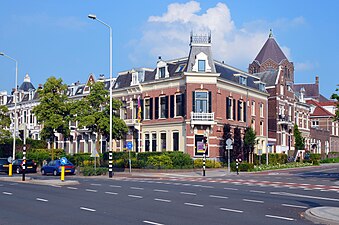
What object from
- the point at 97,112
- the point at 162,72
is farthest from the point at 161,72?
the point at 97,112

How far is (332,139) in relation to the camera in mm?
85312

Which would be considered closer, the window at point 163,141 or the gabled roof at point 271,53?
the window at point 163,141

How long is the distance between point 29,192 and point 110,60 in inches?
657

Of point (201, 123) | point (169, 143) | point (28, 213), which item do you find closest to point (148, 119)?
point (169, 143)

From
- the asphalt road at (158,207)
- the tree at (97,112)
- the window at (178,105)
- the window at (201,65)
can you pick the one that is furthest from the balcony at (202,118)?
the asphalt road at (158,207)

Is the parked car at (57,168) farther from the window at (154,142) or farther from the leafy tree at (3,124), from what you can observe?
the leafy tree at (3,124)

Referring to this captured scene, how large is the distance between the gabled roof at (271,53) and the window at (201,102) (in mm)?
48319

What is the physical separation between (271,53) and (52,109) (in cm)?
5861

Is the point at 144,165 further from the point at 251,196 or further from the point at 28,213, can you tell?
the point at 28,213

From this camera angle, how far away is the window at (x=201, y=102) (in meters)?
48.5

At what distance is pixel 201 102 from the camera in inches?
1916

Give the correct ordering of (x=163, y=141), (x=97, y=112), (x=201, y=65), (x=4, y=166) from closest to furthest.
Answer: (x=4, y=166) → (x=97, y=112) → (x=201, y=65) → (x=163, y=141)

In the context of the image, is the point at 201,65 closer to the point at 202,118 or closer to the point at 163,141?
the point at 202,118

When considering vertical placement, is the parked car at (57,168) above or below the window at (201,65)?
below
